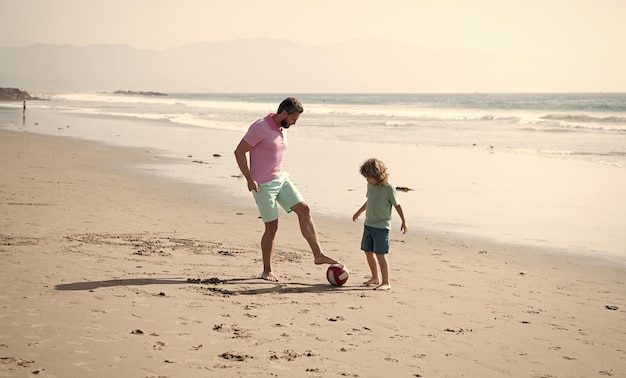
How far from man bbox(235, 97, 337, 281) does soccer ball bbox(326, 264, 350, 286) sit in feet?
0.85

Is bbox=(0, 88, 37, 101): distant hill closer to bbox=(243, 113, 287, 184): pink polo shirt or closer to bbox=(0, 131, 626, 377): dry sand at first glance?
bbox=(0, 131, 626, 377): dry sand

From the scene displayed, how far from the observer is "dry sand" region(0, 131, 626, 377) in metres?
4.55

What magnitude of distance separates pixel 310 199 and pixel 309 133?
18.0 metres

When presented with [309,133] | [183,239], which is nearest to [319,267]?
[183,239]

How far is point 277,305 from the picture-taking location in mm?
5883

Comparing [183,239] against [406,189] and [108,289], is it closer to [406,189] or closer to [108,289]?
[108,289]

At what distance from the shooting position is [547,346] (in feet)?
16.7

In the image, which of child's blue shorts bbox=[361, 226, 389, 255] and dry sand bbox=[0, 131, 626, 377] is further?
child's blue shorts bbox=[361, 226, 389, 255]

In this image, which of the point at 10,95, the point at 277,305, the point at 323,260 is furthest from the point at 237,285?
the point at 10,95

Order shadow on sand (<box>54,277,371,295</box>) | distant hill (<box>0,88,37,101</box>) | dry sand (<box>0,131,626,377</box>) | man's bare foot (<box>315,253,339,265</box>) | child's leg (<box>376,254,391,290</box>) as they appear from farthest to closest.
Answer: distant hill (<box>0,88,37,101</box>) < man's bare foot (<box>315,253,339,265</box>) < child's leg (<box>376,254,391,290</box>) < shadow on sand (<box>54,277,371,295</box>) < dry sand (<box>0,131,626,377</box>)

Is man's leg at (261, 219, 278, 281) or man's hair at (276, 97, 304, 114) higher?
man's hair at (276, 97, 304, 114)

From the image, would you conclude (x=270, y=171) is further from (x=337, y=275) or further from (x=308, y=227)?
(x=337, y=275)

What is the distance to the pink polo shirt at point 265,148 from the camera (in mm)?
6629

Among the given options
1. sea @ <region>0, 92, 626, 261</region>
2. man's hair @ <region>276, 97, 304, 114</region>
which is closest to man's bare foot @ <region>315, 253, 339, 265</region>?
man's hair @ <region>276, 97, 304, 114</region>
